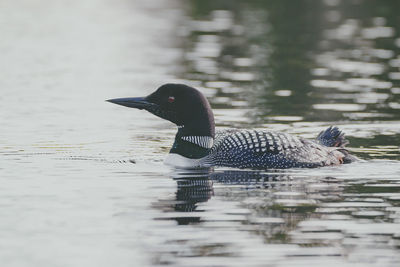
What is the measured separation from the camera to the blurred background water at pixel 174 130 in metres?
7.05

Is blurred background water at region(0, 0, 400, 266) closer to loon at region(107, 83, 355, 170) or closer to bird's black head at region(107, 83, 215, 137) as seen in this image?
loon at region(107, 83, 355, 170)

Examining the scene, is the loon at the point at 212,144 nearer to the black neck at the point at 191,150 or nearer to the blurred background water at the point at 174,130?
the black neck at the point at 191,150

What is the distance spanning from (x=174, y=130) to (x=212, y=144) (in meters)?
1.97

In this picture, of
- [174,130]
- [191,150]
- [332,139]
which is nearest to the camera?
[191,150]

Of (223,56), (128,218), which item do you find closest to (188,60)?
(223,56)

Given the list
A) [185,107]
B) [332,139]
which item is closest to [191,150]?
[185,107]

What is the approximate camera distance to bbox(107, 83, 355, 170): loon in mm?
9641

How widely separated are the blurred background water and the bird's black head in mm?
437

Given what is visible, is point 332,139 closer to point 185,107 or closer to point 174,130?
point 185,107

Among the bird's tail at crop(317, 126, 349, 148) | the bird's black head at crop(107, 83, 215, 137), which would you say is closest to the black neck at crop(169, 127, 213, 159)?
the bird's black head at crop(107, 83, 215, 137)

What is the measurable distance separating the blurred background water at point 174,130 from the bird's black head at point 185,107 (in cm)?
44

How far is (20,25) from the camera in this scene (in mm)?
21672

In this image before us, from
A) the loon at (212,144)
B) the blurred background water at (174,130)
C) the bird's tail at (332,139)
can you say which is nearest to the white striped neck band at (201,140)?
the loon at (212,144)

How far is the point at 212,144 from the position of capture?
984 cm
